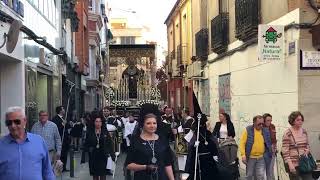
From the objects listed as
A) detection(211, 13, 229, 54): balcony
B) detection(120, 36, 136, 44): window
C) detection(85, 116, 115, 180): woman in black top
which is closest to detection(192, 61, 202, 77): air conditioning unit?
detection(211, 13, 229, 54): balcony

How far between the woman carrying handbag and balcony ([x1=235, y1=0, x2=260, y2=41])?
18.4ft

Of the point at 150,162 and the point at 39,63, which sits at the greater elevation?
the point at 39,63

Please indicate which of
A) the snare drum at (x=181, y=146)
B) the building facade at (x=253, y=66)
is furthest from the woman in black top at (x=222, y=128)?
the building facade at (x=253, y=66)

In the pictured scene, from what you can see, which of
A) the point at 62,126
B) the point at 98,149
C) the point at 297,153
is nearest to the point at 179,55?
the point at 62,126

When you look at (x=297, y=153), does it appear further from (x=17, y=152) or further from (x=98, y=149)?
(x=17, y=152)

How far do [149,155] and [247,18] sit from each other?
9.20m

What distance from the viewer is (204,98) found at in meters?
24.9

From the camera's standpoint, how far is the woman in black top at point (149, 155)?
269 inches

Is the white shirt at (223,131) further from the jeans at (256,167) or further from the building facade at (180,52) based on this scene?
the building facade at (180,52)

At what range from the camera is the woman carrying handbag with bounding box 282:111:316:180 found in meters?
9.33

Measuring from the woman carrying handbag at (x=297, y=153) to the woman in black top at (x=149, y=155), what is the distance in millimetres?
3126

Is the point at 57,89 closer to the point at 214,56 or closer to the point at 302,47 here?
the point at 214,56

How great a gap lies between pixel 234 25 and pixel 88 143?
335 inches

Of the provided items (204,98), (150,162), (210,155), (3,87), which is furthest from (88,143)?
(204,98)
